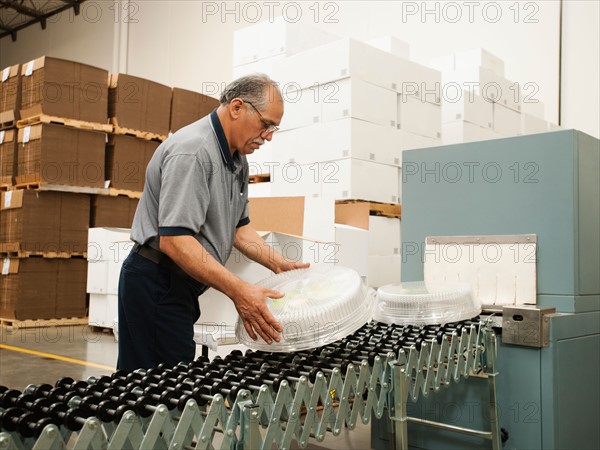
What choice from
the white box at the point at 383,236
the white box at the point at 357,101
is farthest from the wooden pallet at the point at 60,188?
the white box at the point at 383,236

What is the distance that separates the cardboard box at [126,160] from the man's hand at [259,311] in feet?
18.5

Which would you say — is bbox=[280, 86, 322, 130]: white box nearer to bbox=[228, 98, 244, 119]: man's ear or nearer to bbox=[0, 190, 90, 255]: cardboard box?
bbox=[228, 98, 244, 119]: man's ear

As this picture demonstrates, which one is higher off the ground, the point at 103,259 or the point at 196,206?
the point at 196,206

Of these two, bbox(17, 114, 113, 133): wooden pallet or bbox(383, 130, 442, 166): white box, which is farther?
bbox(17, 114, 113, 133): wooden pallet

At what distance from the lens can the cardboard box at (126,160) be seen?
22.8 feet

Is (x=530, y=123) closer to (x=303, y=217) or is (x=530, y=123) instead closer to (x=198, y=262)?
(x=303, y=217)

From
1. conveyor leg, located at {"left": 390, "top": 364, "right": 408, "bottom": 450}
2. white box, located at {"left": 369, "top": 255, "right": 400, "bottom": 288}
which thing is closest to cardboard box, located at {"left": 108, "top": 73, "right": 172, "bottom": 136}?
white box, located at {"left": 369, "top": 255, "right": 400, "bottom": 288}

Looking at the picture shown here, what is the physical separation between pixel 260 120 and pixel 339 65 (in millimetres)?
2774

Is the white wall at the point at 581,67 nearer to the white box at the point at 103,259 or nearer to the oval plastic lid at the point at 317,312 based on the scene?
the white box at the point at 103,259

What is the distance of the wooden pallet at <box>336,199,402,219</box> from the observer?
4.72 meters

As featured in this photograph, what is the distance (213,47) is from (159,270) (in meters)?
8.43

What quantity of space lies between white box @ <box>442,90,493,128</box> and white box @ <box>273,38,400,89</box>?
3.87ft

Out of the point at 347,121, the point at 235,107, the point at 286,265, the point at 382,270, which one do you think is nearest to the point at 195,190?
the point at 235,107

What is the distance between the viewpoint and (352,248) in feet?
→ 14.2
